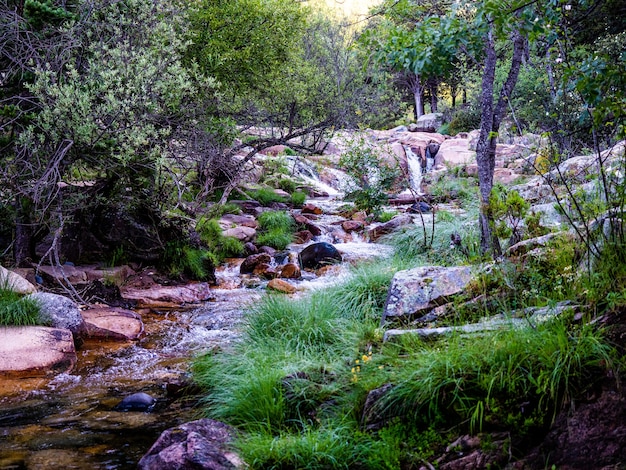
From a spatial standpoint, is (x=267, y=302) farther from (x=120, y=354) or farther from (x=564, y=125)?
(x=564, y=125)

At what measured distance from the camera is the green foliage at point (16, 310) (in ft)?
20.4

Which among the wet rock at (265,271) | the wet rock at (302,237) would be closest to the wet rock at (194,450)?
the wet rock at (265,271)

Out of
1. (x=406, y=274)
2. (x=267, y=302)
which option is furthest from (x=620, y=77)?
(x=267, y=302)

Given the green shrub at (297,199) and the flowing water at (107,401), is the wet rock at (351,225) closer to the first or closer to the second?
the green shrub at (297,199)

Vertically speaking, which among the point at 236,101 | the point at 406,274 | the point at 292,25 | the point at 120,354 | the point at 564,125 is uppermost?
the point at 292,25

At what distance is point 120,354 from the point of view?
6.42m

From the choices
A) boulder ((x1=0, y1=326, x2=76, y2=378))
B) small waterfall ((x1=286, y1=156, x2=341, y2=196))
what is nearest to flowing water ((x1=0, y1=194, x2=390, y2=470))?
boulder ((x1=0, y1=326, x2=76, y2=378))

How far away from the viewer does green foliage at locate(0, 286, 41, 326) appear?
20.4 feet

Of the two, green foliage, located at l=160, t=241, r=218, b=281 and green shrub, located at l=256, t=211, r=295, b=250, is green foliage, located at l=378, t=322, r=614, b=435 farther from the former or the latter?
green shrub, located at l=256, t=211, r=295, b=250

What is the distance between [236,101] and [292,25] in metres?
2.67

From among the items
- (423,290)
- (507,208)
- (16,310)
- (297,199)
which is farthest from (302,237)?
(507,208)

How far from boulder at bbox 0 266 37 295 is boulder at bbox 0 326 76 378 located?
796mm

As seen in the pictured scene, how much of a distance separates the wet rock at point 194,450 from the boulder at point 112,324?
361 cm

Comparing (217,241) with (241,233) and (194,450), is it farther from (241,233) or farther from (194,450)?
(194,450)
